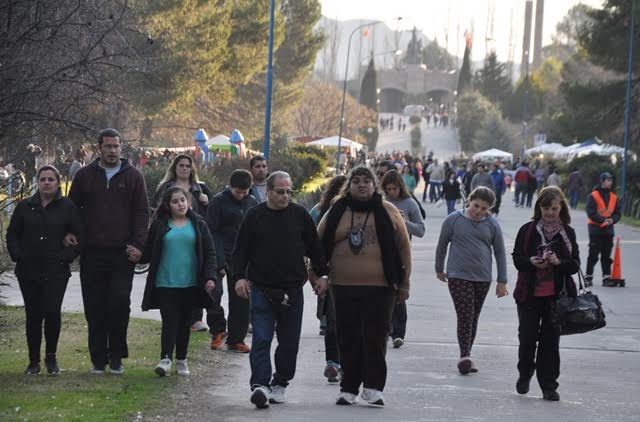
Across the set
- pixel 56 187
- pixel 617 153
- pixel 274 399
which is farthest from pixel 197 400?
pixel 617 153

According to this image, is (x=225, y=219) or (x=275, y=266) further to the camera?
(x=225, y=219)

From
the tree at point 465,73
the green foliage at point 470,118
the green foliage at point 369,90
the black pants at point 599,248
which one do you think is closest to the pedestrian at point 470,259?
the black pants at point 599,248

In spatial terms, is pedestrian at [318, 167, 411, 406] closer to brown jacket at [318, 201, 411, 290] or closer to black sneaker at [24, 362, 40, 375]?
brown jacket at [318, 201, 411, 290]

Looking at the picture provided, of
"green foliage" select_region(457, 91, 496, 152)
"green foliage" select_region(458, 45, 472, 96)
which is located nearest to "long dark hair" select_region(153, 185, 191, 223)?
"green foliage" select_region(457, 91, 496, 152)

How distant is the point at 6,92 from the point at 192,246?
6.32 feet

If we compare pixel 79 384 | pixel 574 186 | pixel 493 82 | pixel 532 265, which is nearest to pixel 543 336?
pixel 532 265

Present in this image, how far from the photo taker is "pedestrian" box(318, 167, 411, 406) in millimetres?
9539

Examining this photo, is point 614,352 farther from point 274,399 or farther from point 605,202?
point 605,202

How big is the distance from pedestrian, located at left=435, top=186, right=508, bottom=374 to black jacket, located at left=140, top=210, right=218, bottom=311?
2082 mm

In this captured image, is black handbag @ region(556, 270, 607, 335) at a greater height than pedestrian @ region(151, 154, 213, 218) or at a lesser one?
lesser

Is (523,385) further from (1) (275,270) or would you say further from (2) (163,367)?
(2) (163,367)

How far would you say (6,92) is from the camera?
35.8 ft

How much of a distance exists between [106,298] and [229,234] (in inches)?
87.4

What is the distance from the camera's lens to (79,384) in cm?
1002
